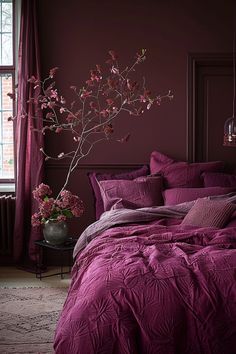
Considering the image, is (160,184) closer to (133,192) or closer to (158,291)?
(133,192)

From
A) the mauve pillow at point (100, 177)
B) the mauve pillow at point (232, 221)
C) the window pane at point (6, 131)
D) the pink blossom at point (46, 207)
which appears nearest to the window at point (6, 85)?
the window pane at point (6, 131)

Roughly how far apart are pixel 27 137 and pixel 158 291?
325 centimetres

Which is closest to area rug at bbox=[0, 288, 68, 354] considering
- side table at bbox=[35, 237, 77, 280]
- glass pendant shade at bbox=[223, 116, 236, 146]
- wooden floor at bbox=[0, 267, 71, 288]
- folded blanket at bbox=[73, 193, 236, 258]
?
wooden floor at bbox=[0, 267, 71, 288]

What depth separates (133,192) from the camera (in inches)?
213

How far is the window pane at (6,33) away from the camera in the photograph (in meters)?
6.07

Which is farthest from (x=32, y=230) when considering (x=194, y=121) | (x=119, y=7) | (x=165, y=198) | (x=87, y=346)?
(x=87, y=346)

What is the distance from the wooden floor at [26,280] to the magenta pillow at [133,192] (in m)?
0.80

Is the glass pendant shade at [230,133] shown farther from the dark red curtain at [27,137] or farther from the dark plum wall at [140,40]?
the dark red curtain at [27,137]

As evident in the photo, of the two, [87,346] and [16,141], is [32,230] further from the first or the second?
[87,346]

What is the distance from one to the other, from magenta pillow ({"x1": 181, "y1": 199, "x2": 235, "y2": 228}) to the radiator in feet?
6.89

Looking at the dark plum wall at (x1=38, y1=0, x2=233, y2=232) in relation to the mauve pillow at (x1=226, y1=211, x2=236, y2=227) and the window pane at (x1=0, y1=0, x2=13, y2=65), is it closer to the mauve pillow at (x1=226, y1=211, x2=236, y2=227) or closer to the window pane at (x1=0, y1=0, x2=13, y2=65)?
the window pane at (x1=0, y1=0, x2=13, y2=65)

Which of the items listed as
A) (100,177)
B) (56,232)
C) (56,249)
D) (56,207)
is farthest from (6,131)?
(56,249)

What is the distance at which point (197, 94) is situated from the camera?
6.01 m

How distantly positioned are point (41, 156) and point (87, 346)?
10.8 ft
